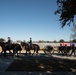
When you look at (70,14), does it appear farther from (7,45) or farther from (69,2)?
(7,45)

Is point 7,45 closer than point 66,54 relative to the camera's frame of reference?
Yes

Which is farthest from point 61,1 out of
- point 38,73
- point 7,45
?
point 38,73

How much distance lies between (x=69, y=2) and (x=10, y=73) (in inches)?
424

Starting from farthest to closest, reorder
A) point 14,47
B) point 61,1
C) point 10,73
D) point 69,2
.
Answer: point 14,47
point 61,1
point 69,2
point 10,73

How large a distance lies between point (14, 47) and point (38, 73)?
1370 centimetres

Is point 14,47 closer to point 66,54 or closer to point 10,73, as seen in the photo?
point 66,54

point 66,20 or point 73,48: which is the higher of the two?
point 66,20

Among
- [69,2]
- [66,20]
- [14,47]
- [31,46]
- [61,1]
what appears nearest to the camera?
[69,2]

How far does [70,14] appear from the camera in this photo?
24375mm

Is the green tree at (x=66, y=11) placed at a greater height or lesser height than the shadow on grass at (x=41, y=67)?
greater

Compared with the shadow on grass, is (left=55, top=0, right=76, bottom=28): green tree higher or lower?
higher

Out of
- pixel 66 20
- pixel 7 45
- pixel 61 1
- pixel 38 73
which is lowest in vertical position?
pixel 38 73

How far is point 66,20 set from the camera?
2748 cm

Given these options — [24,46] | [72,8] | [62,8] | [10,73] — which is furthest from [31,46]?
[10,73]
